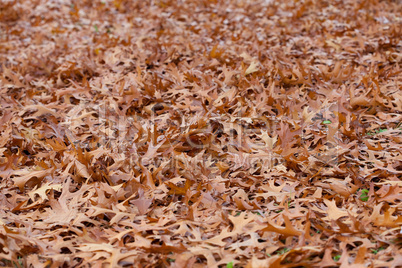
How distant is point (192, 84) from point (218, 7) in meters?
2.49

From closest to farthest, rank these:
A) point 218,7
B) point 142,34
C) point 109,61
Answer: point 109,61 → point 142,34 → point 218,7

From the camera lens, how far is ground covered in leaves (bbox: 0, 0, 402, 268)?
5.49 feet

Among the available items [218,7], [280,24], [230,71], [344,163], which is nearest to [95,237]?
[344,163]

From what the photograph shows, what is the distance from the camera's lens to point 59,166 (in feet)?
7.28

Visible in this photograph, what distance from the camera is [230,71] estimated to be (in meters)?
3.01

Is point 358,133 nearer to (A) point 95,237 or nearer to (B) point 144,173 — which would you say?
(B) point 144,173

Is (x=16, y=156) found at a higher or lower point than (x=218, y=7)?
lower

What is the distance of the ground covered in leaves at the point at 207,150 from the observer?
1.67 metres

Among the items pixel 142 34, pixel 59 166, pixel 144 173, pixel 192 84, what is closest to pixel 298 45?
pixel 192 84

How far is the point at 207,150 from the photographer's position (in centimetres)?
237

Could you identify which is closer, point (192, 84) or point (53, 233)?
point (53, 233)

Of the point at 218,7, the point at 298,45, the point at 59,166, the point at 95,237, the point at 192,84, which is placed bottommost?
the point at 95,237

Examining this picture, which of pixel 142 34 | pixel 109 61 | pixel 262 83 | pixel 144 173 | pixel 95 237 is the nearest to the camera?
pixel 95 237

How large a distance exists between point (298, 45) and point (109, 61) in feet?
6.80
